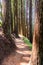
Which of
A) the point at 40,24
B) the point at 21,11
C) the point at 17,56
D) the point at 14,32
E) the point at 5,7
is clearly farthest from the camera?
the point at 21,11

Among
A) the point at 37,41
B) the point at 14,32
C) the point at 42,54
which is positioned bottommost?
the point at 14,32

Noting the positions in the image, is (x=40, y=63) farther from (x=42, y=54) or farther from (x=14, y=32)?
(x=14, y=32)

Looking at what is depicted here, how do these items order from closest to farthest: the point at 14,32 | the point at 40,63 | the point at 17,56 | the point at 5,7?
the point at 40,63, the point at 17,56, the point at 5,7, the point at 14,32

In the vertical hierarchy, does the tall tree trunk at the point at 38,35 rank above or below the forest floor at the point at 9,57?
above

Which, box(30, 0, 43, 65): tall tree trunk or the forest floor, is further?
the forest floor

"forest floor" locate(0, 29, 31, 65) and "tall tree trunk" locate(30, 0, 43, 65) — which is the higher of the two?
"tall tree trunk" locate(30, 0, 43, 65)

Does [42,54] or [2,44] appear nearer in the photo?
[42,54]

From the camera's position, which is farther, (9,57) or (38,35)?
(9,57)

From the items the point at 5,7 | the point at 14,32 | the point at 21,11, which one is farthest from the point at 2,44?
the point at 21,11

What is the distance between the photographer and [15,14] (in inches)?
717

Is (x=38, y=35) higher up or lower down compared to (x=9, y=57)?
higher up

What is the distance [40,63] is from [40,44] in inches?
32.6

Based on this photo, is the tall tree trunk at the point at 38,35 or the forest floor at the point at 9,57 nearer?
the tall tree trunk at the point at 38,35

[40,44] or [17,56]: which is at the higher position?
[40,44]
